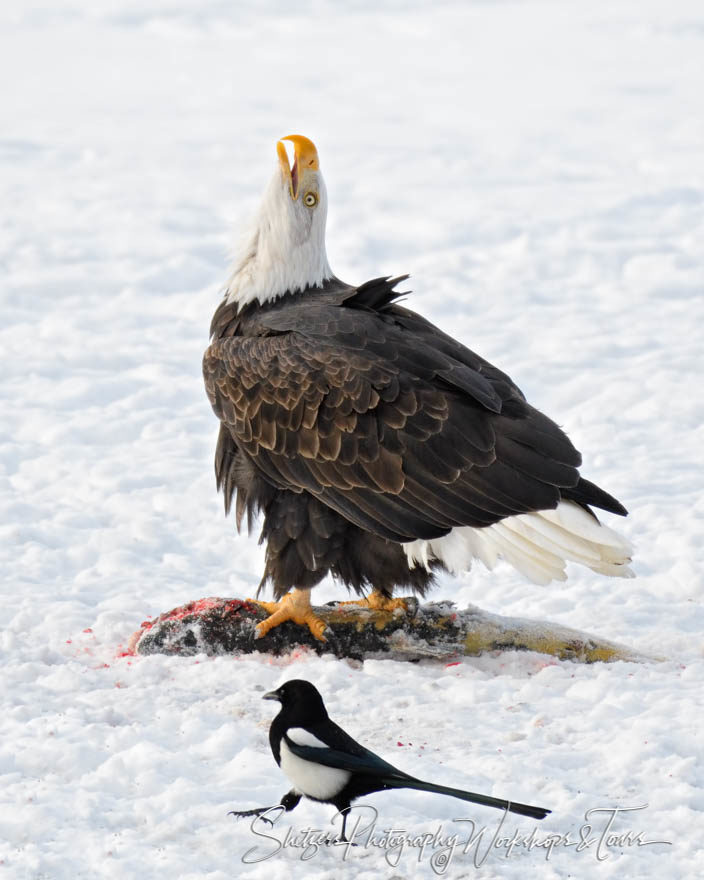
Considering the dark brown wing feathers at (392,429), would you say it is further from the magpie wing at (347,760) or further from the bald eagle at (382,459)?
the magpie wing at (347,760)

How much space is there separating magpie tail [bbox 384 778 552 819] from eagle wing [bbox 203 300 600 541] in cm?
137

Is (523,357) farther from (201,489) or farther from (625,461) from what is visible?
(201,489)

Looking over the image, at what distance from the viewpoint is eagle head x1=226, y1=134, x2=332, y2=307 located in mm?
5121

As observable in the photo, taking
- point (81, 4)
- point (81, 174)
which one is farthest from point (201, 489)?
point (81, 4)

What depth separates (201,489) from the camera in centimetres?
679

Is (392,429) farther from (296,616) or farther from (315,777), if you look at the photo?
(315,777)

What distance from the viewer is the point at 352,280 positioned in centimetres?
976

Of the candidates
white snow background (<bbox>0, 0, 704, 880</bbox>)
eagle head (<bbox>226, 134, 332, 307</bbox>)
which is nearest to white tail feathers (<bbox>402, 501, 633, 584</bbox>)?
white snow background (<bbox>0, 0, 704, 880</bbox>)

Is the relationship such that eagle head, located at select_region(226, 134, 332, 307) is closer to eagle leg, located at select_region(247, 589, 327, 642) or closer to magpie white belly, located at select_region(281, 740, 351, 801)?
eagle leg, located at select_region(247, 589, 327, 642)

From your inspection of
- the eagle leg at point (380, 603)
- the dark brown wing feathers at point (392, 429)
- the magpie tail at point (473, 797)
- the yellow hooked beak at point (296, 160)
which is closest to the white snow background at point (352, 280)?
the magpie tail at point (473, 797)

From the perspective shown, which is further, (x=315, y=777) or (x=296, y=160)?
(x=296, y=160)

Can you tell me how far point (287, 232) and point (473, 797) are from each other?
2696mm

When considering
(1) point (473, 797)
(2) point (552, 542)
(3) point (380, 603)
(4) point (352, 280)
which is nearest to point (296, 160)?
(3) point (380, 603)

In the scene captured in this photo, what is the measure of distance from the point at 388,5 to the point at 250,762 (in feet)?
55.5
